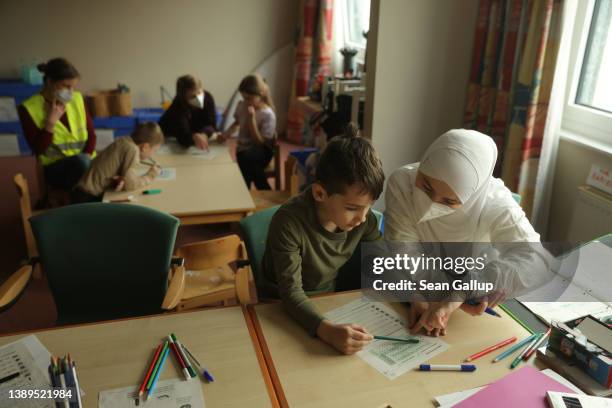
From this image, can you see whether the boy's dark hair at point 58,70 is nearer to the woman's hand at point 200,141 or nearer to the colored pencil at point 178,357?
the woman's hand at point 200,141

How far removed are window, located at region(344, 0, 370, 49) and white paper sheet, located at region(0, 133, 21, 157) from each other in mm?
3719

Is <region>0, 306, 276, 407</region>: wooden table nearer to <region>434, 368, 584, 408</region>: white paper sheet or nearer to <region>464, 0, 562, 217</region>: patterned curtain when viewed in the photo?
<region>434, 368, 584, 408</region>: white paper sheet

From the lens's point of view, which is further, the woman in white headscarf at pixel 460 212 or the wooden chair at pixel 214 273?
the wooden chair at pixel 214 273

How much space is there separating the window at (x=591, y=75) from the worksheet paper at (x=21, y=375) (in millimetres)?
2502

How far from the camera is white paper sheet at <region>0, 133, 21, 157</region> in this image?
5070 millimetres

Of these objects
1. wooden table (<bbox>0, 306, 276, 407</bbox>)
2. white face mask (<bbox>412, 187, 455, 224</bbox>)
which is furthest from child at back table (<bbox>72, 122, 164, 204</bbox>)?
white face mask (<bbox>412, 187, 455, 224</bbox>)

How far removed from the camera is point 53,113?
297 centimetres

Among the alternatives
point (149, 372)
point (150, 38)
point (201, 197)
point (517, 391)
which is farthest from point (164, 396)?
point (150, 38)

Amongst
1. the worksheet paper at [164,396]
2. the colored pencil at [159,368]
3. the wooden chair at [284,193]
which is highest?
the colored pencil at [159,368]

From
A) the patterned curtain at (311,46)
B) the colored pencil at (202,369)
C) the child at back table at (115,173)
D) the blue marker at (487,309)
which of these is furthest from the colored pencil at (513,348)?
the patterned curtain at (311,46)

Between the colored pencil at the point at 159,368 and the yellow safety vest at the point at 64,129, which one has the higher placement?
the yellow safety vest at the point at 64,129

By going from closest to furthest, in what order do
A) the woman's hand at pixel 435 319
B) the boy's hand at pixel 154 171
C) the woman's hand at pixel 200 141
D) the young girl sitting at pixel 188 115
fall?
the woman's hand at pixel 435 319
the boy's hand at pixel 154 171
the woman's hand at pixel 200 141
the young girl sitting at pixel 188 115

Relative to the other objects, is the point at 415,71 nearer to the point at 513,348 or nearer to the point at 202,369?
the point at 513,348

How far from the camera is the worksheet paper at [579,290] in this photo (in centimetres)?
136
